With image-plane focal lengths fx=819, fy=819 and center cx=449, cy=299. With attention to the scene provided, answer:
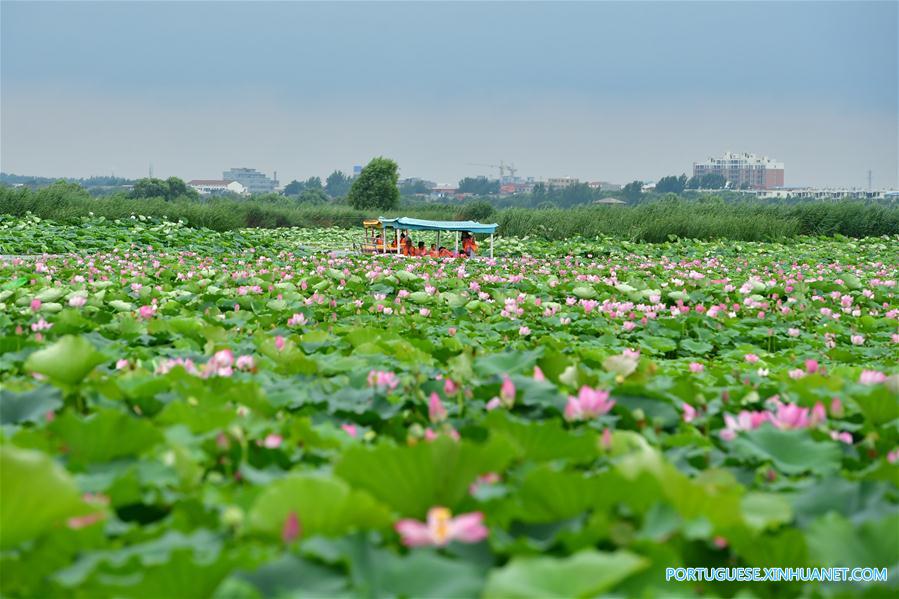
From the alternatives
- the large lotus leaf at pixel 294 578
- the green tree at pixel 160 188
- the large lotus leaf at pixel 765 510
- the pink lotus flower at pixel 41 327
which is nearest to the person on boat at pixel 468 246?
the pink lotus flower at pixel 41 327

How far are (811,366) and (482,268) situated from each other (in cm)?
769

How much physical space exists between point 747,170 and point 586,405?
18269 cm

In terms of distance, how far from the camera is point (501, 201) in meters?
99.1

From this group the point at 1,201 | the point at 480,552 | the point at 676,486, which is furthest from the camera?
the point at 1,201

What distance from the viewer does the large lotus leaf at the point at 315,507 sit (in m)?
1.29

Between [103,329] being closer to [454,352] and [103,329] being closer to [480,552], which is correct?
[454,352]

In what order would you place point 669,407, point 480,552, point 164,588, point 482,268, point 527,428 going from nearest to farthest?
point 164,588
point 480,552
point 527,428
point 669,407
point 482,268

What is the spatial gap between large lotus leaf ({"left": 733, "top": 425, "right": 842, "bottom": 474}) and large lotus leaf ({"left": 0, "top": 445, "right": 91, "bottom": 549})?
1.53 m

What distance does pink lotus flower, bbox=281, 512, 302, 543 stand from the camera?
4.29ft

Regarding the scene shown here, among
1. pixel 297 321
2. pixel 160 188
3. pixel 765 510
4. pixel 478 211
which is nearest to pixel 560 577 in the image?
pixel 765 510

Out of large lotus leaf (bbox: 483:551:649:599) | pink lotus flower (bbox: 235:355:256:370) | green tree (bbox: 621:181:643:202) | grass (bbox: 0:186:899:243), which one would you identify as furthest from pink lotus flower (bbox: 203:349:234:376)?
green tree (bbox: 621:181:643:202)

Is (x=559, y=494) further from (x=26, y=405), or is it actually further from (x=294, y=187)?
(x=294, y=187)

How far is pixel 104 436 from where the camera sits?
174 centimetres

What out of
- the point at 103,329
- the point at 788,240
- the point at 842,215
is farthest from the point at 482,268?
the point at 842,215
